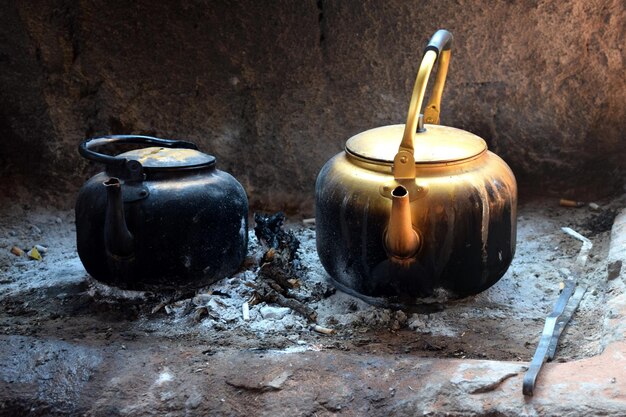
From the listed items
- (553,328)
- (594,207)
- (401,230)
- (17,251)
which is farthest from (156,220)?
(594,207)

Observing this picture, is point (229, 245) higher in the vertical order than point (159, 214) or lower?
lower

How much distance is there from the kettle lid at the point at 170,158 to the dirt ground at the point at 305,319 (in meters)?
0.39

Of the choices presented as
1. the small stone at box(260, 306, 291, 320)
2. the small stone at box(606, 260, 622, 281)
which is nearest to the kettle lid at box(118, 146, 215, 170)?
the small stone at box(260, 306, 291, 320)

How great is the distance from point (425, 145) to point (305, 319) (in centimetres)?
61

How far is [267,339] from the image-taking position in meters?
1.99

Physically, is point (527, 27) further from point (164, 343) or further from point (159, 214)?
point (164, 343)

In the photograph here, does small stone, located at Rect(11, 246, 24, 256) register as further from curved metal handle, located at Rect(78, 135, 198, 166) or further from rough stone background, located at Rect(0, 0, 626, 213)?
curved metal handle, located at Rect(78, 135, 198, 166)

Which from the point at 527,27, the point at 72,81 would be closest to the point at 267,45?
the point at 72,81

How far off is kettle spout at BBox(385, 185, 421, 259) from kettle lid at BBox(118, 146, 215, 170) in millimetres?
655

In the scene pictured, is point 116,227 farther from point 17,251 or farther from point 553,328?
point 553,328

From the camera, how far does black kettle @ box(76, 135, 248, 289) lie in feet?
6.82

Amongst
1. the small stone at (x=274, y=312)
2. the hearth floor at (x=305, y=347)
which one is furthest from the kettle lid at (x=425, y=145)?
the small stone at (x=274, y=312)

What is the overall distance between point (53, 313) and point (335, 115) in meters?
1.36

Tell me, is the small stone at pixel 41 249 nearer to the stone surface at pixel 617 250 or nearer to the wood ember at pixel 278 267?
the wood ember at pixel 278 267
